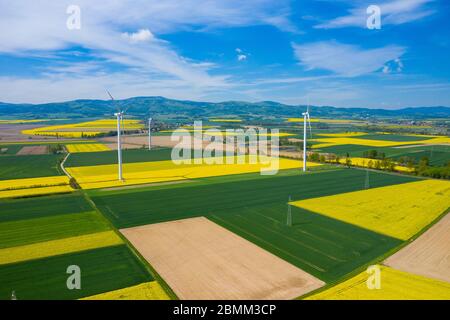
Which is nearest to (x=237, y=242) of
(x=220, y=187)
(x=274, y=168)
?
(x=220, y=187)

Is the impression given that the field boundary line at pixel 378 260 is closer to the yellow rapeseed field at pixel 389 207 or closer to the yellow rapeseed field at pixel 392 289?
the yellow rapeseed field at pixel 392 289

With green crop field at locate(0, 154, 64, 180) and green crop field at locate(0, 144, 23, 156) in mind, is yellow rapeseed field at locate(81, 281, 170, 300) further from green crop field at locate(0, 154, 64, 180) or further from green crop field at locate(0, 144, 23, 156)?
green crop field at locate(0, 144, 23, 156)

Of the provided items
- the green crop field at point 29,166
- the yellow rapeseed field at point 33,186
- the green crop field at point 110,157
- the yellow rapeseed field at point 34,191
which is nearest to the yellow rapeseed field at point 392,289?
the yellow rapeseed field at point 34,191

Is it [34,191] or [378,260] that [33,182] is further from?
[378,260]

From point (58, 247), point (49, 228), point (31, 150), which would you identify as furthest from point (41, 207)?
point (31, 150)
